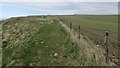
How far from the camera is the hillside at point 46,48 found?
21.8 metres

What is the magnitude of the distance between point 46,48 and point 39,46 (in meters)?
0.86

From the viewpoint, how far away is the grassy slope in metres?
21.8

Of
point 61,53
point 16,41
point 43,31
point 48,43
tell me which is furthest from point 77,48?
point 16,41

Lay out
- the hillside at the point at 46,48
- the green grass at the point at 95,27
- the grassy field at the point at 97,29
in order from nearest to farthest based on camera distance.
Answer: the hillside at the point at 46,48, the grassy field at the point at 97,29, the green grass at the point at 95,27

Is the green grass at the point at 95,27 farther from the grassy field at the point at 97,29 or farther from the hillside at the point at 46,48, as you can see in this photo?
the hillside at the point at 46,48

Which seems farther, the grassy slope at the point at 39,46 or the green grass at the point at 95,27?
the green grass at the point at 95,27

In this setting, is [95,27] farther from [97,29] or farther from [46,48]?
[46,48]

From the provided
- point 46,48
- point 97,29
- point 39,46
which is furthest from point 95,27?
point 46,48

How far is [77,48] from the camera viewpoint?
23.0 meters

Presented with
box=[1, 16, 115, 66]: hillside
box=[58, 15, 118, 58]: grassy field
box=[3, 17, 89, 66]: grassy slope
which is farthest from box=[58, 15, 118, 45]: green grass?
box=[3, 17, 89, 66]: grassy slope

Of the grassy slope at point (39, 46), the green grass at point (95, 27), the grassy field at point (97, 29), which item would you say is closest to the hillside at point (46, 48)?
the grassy slope at point (39, 46)

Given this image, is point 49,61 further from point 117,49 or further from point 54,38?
point 117,49

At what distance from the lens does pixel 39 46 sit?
2384cm

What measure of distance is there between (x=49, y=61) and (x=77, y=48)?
315 centimetres
